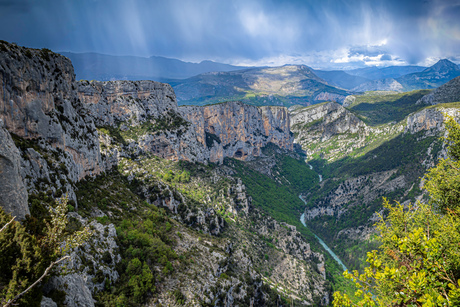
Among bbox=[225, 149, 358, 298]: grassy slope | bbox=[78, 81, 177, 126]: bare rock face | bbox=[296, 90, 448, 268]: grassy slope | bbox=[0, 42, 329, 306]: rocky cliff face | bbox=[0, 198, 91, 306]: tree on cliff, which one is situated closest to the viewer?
bbox=[0, 198, 91, 306]: tree on cliff

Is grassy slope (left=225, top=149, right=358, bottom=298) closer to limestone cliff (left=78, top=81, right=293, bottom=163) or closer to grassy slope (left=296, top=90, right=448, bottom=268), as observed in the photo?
grassy slope (left=296, top=90, right=448, bottom=268)

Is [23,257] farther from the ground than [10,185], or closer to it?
closer to it

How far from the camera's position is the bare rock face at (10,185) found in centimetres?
1344

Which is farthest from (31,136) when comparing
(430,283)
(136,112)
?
(136,112)

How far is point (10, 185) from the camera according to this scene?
14047mm

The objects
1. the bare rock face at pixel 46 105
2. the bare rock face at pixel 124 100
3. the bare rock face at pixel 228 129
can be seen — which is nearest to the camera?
the bare rock face at pixel 46 105

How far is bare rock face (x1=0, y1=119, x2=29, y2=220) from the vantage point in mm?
13438

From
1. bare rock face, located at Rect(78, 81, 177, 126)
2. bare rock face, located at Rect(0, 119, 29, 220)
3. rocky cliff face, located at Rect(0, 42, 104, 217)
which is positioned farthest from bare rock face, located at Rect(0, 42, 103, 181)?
bare rock face, located at Rect(78, 81, 177, 126)

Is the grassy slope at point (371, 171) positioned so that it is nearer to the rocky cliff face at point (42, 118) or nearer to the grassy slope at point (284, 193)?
the grassy slope at point (284, 193)

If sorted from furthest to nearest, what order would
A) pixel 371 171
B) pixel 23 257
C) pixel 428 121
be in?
pixel 371 171
pixel 428 121
pixel 23 257

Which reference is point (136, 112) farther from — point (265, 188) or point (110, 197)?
point (265, 188)

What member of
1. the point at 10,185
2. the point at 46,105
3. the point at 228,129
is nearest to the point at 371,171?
the point at 228,129

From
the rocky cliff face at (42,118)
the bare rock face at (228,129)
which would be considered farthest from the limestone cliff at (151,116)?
the rocky cliff face at (42,118)

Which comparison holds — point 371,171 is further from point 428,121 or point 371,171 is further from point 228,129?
point 228,129
